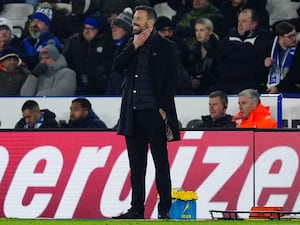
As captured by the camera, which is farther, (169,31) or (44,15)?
(44,15)

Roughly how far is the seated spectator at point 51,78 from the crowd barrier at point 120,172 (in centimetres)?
298

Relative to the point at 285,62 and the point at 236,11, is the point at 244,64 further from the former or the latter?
the point at 236,11

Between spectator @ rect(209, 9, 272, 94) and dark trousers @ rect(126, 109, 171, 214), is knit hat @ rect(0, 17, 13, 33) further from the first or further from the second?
dark trousers @ rect(126, 109, 171, 214)

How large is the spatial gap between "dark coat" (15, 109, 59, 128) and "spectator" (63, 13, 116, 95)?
1.60 metres

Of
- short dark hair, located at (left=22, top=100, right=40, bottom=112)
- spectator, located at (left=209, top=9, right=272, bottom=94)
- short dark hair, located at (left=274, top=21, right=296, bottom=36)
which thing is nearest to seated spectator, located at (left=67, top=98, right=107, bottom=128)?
short dark hair, located at (left=22, top=100, right=40, bottom=112)

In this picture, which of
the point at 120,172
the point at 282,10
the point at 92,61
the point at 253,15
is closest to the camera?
the point at 120,172

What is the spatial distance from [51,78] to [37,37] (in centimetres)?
153

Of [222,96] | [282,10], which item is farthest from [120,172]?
[282,10]

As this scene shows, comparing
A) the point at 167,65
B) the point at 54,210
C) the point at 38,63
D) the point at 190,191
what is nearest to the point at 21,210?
the point at 54,210

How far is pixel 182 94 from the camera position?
16953mm

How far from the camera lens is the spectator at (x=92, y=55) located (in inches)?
710

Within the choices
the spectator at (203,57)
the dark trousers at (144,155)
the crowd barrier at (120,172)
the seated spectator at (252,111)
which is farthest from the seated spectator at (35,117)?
the dark trousers at (144,155)

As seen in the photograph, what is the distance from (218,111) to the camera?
50.9ft

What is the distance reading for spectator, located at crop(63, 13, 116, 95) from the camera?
18.0 metres
